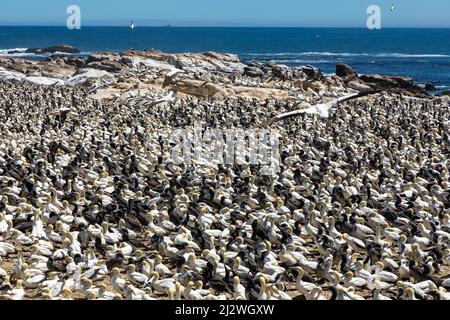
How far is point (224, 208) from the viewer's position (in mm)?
16500

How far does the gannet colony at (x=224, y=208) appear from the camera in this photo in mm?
12219

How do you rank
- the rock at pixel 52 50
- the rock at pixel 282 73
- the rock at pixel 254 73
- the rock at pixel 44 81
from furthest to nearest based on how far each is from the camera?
1. the rock at pixel 52 50
2. the rock at pixel 254 73
3. the rock at pixel 282 73
4. the rock at pixel 44 81

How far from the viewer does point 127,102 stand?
38781 mm

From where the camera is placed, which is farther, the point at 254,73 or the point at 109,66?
the point at 109,66

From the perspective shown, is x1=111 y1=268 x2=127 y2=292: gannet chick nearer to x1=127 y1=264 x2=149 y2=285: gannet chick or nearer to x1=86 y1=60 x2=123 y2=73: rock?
x1=127 y1=264 x2=149 y2=285: gannet chick

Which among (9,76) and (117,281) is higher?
(9,76)

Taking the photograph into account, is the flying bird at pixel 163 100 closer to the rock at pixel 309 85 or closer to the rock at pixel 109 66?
the rock at pixel 309 85

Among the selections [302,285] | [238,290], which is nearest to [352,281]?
[302,285]

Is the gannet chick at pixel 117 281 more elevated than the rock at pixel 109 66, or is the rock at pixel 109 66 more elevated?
the rock at pixel 109 66

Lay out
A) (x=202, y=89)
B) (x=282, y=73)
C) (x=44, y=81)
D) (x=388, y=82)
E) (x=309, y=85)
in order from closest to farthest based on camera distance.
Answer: (x=202, y=89)
(x=309, y=85)
(x=44, y=81)
(x=388, y=82)
(x=282, y=73)

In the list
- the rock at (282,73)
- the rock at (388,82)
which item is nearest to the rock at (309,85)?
the rock at (282,73)

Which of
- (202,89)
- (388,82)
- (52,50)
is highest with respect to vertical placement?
(52,50)

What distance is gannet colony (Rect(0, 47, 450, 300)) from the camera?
12.2 metres

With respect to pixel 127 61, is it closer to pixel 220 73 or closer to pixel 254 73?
pixel 220 73
